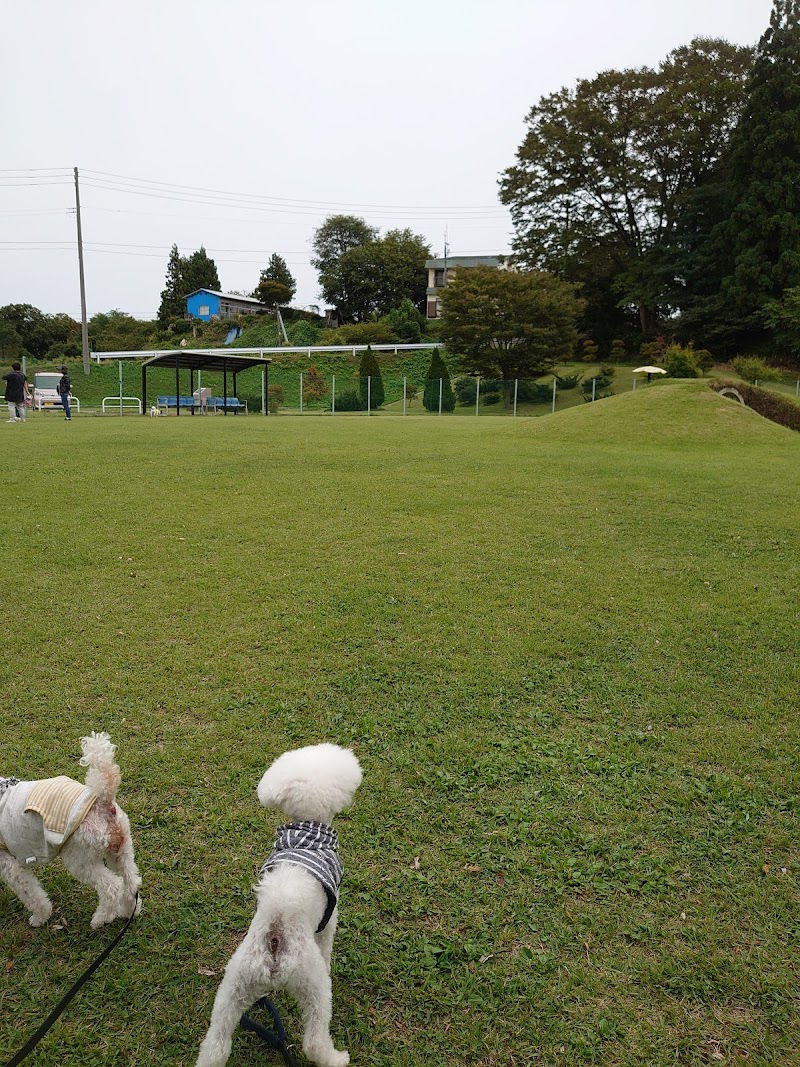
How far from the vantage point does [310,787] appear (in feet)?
6.56

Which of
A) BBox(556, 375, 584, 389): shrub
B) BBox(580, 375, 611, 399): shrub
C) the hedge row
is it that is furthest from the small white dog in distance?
BBox(556, 375, 584, 389): shrub

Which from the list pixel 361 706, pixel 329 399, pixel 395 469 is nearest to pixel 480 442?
pixel 395 469

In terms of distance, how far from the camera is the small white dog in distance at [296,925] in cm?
166

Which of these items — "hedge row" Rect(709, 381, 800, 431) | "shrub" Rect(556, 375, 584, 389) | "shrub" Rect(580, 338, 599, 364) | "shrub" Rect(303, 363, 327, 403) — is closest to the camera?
"hedge row" Rect(709, 381, 800, 431)

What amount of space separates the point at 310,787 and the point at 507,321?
36.0m

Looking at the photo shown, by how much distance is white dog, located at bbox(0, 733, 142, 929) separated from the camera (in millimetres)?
2066

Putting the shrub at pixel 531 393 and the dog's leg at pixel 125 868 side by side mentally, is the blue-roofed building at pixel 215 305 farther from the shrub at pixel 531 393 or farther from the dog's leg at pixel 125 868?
the dog's leg at pixel 125 868

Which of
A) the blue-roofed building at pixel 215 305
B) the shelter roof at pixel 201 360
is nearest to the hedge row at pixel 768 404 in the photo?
the shelter roof at pixel 201 360

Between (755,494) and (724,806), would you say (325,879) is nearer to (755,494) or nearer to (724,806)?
(724,806)

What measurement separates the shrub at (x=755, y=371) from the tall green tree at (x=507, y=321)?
28.7 feet

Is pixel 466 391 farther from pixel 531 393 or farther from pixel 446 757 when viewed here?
pixel 446 757

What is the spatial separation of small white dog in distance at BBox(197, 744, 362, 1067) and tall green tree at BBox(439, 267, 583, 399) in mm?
35360

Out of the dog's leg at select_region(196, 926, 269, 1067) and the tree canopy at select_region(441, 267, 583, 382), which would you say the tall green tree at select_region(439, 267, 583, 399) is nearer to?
the tree canopy at select_region(441, 267, 583, 382)

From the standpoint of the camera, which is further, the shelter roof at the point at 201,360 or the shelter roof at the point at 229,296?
the shelter roof at the point at 229,296
